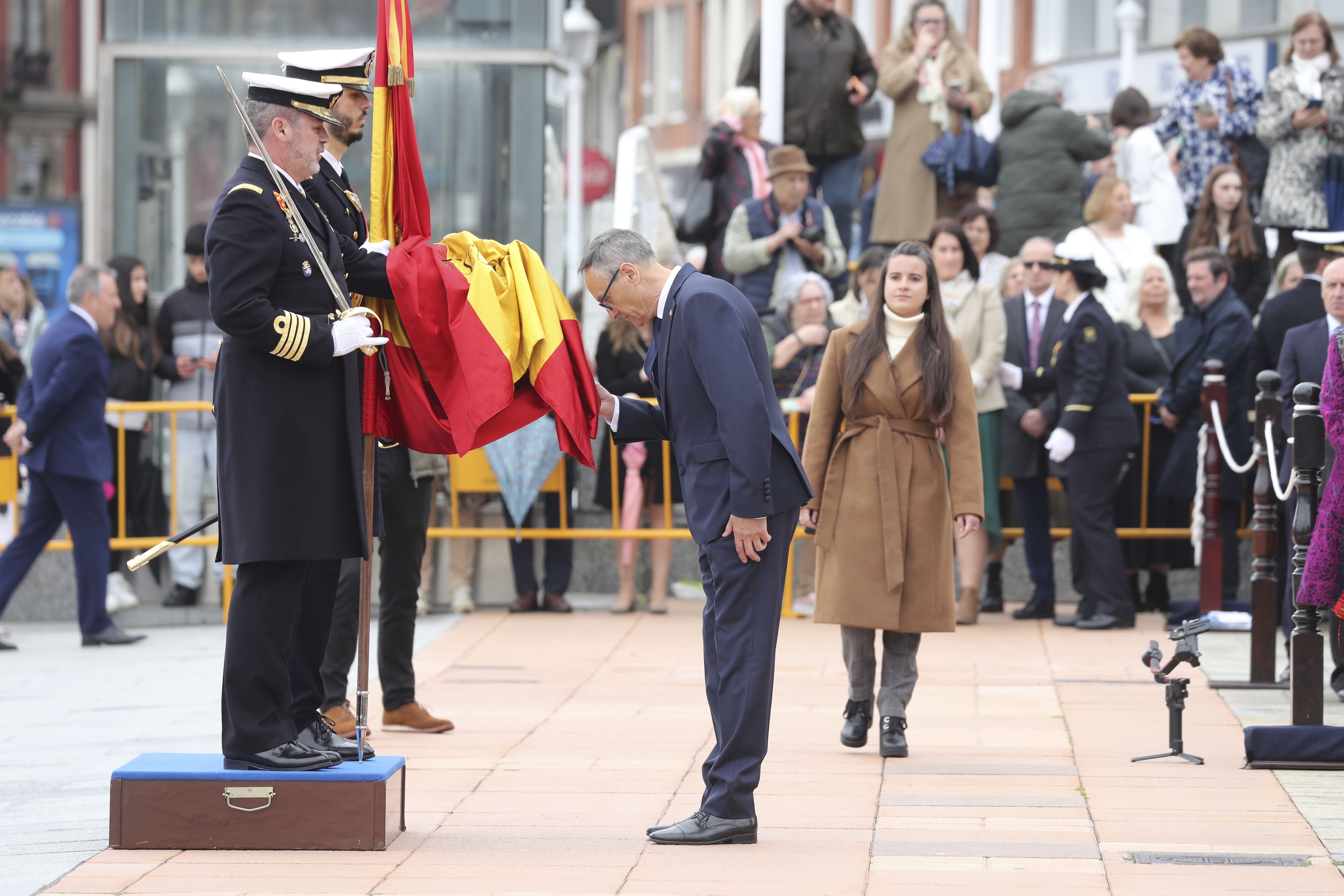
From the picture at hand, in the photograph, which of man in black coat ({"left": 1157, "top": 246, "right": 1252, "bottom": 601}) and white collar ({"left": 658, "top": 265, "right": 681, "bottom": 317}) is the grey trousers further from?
man in black coat ({"left": 1157, "top": 246, "right": 1252, "bottom": 601})

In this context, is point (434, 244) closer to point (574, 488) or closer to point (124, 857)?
point (124, 857)

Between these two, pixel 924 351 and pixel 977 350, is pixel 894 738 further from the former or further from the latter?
pixel 977 350

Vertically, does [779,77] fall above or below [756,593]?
above

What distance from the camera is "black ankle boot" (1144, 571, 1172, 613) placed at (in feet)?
37.6

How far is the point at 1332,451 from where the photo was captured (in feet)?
25.3

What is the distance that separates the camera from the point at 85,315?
35.2ft

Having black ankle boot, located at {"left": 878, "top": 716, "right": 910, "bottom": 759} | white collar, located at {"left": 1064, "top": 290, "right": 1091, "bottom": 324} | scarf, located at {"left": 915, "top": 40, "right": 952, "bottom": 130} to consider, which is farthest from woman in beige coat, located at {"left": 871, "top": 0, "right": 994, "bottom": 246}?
black ankle boot, located at {"left": 878, "top": 716, "right": 910, "bottom": 759}

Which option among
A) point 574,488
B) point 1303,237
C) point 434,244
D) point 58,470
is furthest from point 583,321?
point 434,244

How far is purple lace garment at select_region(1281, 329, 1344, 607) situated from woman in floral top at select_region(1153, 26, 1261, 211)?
20.1ft

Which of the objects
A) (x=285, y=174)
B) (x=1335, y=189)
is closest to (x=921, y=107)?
(x=1335, y=189)

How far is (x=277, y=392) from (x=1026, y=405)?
6.41 meters

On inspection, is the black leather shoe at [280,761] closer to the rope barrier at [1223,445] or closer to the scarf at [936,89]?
the rope barrier at [1223,445]

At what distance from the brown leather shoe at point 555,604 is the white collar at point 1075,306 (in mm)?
3457

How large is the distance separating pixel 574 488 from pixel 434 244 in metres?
5.97
